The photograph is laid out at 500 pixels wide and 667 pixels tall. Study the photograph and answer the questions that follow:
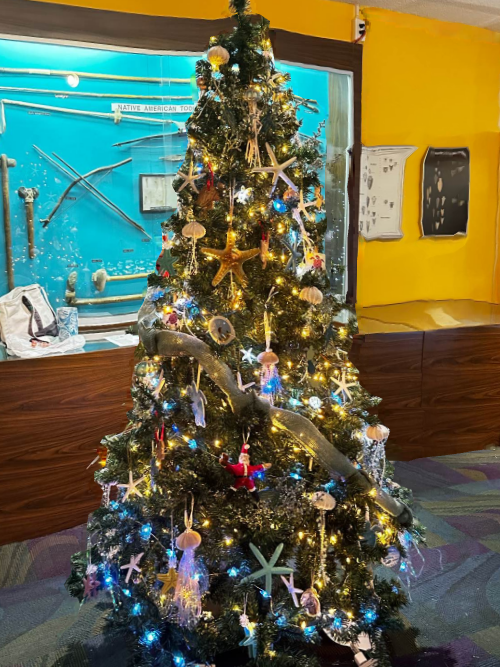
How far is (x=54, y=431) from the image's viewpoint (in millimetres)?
2299

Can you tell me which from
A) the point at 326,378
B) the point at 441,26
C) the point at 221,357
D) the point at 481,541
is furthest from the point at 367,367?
the point at 441,26

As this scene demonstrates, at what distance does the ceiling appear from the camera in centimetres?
303

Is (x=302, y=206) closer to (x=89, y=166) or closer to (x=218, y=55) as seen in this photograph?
(x=218, y=55)

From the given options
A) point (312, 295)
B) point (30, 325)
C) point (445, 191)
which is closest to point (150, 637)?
point (312, 295)

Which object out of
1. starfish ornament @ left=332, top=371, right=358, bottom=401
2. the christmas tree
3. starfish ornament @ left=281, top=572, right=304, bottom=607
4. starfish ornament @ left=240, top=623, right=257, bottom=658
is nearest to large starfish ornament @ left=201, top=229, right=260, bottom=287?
the christmas tree

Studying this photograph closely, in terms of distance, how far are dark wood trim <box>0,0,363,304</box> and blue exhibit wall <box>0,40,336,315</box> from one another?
0.07 metres

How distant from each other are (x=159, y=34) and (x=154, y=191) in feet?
2.30

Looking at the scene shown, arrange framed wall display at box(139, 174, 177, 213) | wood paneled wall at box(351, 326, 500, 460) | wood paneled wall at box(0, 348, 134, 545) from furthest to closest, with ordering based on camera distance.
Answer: wood paneled wall at box(351, 326, 500, 460)
framed wall display at box(139, 174, 177, 213)
wood paneled wall at box(0, 348, 134, 545)

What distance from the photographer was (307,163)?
5.19 ft

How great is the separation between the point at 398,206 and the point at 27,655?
2.91 metres

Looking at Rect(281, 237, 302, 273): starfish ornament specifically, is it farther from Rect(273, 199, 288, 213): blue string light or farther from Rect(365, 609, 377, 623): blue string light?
Rect(365, 609, 377, 623): blue string light

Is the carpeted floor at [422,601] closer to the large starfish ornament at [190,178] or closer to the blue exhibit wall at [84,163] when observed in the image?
the blue exhibit wall at [84,163]

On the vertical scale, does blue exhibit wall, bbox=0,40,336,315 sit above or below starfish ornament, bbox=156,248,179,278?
above

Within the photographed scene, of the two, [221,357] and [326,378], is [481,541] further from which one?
[221,357]
